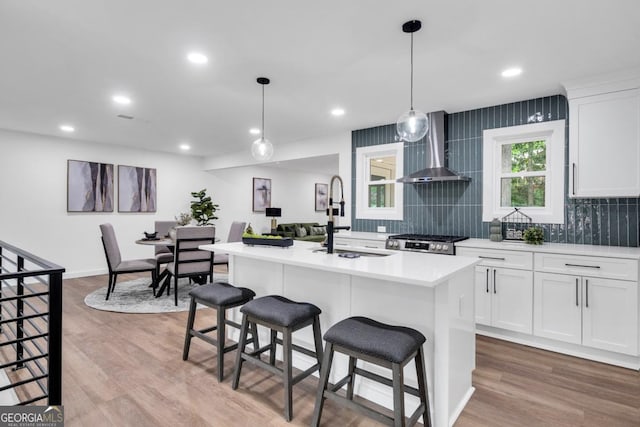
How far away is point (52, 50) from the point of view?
2.62 meters

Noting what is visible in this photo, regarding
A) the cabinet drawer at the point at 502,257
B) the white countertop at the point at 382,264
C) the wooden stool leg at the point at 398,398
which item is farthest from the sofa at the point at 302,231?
the wooden stool leg at the point at 398,398

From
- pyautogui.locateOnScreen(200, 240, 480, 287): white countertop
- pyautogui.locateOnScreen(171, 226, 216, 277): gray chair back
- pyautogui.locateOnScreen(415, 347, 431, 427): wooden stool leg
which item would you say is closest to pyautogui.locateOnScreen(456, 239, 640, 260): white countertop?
pyautogui.locateOnScreen(200, 240, 480, 287): white countertop

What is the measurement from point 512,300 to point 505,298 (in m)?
0.06

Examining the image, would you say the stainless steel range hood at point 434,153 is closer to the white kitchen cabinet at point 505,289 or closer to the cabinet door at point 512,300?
the white kitchen cabinet at point 505,289

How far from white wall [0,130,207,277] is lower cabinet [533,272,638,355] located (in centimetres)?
665

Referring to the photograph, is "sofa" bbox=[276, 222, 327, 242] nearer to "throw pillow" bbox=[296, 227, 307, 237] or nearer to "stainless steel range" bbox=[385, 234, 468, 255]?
"throw pillow" bbox=[296, 227, 307, 237]

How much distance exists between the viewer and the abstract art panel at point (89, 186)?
5.83 metres

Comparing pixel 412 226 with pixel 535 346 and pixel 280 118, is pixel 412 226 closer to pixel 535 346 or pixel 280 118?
pixel 535 346

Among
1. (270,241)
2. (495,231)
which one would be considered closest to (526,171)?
(495,231)

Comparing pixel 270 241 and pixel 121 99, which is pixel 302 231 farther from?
pixel 270 241

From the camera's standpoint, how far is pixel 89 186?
602 centimetres

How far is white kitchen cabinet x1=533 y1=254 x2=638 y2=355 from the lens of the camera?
270cm

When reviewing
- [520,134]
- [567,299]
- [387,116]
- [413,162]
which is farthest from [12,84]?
[567,299]

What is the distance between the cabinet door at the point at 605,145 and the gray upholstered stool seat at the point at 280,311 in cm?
279
